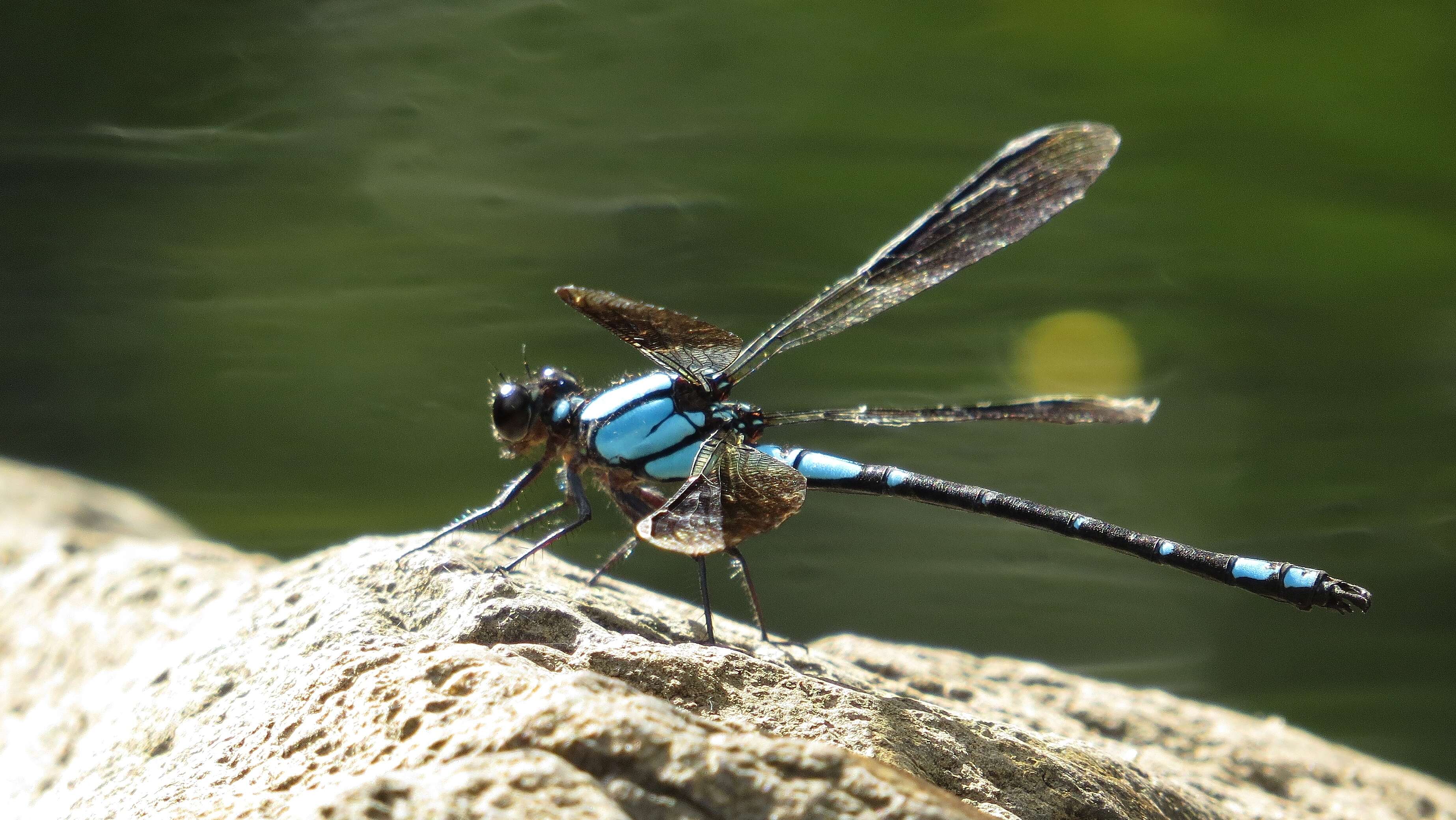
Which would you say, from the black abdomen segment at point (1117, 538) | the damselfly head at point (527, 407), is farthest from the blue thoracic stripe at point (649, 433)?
the black abdomen segment at point (1117, 538)

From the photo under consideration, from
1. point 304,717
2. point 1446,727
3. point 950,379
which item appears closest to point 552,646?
point 304,717

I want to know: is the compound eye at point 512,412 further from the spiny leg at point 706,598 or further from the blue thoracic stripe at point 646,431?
the spiny leg at point 706,598

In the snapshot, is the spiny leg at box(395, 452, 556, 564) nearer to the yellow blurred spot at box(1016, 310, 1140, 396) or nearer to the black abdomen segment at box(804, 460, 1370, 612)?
the black abdomen segment at box(804, 460, 1370, 612)

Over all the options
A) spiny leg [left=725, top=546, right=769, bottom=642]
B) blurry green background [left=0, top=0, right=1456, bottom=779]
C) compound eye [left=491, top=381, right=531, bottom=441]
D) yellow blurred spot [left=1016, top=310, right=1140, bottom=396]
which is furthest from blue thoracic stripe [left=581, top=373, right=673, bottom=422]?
yellow blurred spot [left=1016, top=310, right=1140, bottom=396]

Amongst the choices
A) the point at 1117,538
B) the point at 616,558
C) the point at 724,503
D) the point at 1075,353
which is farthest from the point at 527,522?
the point at 1075,353

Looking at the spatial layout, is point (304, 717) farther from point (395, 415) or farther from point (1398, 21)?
point (1398, 21)

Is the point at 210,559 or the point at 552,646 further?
the point at 210,559

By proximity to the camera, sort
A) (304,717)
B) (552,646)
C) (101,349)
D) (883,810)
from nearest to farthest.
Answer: (883,810) → (304,717) → (552,646) → (101,349)
